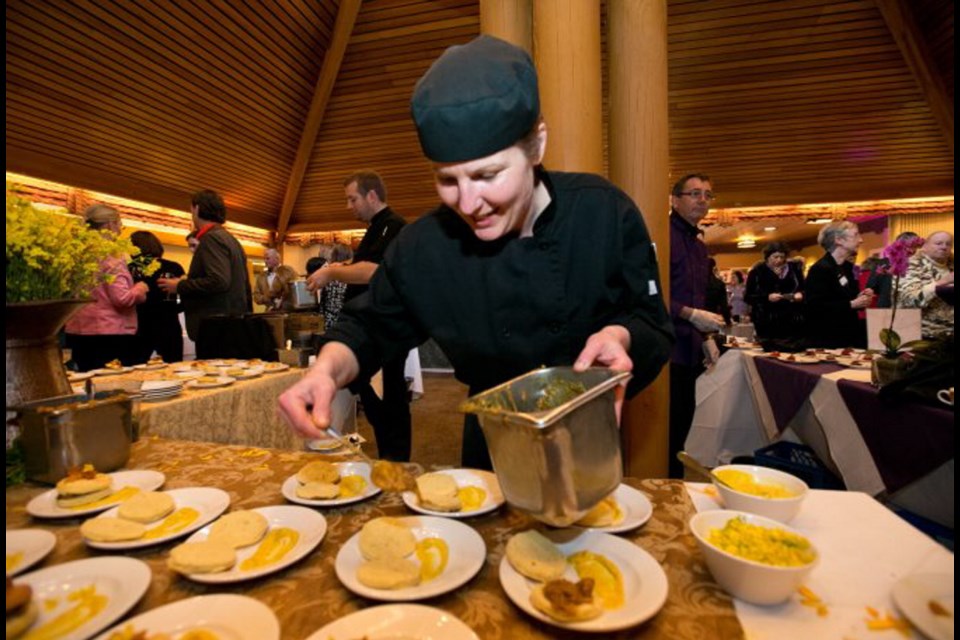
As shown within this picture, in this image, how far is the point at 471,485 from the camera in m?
1.14

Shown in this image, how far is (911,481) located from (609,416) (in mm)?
1905

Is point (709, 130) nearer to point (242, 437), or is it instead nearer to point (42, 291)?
point (242, 437)

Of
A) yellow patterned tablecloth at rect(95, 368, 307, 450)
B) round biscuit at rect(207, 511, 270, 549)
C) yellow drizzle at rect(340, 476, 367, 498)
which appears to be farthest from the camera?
yellow patterned tablecloth at rect(95, 368, 307, 450)

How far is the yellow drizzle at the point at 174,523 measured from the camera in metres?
0.94

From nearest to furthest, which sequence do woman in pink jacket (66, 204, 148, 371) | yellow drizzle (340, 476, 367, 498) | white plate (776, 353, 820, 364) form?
yellow drizzle (340, 476, 367, 498) < white plate (776, 353, 820, 364) < woman in pink jacket (66, 204, 148, 371)

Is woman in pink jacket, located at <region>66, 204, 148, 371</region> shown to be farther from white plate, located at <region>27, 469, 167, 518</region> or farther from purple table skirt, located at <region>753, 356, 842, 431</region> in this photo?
purple table skirt, located at <region>753, 356, 842, 431</region>

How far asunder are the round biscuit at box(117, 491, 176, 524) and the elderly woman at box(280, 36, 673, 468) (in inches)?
12.6

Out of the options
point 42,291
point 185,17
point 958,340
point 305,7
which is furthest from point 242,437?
point 305,7

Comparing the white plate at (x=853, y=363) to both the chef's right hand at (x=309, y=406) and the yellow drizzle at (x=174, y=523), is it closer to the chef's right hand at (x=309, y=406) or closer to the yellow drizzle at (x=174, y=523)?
the chef's right hand at (x=309, y=406)

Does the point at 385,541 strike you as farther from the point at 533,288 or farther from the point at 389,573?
the point at 533,288

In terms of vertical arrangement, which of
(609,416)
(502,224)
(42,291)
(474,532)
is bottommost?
(474,532)

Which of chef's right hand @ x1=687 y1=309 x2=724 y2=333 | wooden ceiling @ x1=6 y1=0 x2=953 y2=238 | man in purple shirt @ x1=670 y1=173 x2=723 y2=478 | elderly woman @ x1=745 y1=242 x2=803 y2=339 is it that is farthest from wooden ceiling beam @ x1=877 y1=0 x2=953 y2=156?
chef's right hand @ x1=687 y1=309 x2=724 y2=333

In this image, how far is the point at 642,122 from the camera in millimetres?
2824

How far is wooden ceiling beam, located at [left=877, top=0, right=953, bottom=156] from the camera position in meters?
6.21
